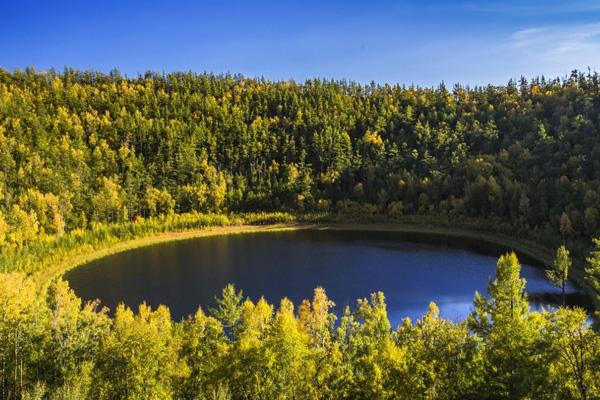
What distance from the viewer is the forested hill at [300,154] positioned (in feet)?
383

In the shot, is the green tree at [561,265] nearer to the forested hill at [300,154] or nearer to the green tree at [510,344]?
the green tree at [510,344]

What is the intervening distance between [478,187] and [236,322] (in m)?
89.8

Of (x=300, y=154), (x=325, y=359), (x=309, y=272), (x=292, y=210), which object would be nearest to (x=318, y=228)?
(x=292, y=210)

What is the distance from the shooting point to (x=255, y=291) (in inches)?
3088

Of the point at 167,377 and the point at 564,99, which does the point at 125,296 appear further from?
the point at 564,99

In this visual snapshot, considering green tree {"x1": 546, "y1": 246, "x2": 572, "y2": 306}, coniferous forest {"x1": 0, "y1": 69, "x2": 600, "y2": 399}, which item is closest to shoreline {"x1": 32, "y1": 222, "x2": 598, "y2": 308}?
coniferous forest {"x1": 0, "y1": 69, "x2": 600, "y2": 399}

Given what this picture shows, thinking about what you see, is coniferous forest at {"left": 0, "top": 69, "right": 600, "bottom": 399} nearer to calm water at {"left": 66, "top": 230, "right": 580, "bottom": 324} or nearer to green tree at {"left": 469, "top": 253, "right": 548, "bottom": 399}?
green tree at {"left": 469, "top": 253, "right": 548, "bottom": 399}

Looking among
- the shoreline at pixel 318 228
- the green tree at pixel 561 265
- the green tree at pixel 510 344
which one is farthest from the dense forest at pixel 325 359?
the shoreline at pixel 318 228

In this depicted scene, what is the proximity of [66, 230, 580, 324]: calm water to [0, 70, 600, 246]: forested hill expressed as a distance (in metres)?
18.9

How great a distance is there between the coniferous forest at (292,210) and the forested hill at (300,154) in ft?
2.03

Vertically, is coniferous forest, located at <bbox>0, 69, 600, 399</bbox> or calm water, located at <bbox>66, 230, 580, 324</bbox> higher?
coniferous forest, located at <bbox>0, 69, 600, 399</bbox>

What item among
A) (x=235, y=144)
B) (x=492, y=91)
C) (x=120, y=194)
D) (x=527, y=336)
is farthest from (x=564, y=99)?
(x=527, y=336)

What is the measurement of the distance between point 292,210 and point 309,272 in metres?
56.8

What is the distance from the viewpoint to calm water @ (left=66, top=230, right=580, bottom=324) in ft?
241
